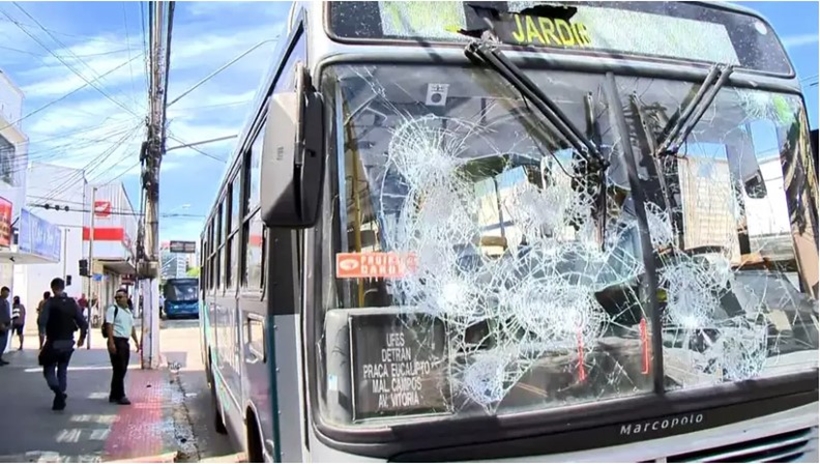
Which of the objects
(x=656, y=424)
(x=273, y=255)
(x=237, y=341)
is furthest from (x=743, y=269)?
(x=237, y=341)

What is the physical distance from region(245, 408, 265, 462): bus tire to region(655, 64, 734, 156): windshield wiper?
8.17ft

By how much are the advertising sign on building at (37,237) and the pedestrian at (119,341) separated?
6620 mm

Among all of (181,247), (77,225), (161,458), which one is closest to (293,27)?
(161,458)

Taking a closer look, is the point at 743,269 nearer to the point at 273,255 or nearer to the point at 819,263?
the point at 819,263

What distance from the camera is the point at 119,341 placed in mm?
10219

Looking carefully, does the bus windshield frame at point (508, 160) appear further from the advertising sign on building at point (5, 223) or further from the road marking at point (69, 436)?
the advertising sign on building at point (5, 223)

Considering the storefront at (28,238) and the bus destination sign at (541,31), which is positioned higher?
the storefront at (28,238)

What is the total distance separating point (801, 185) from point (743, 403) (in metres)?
1.25

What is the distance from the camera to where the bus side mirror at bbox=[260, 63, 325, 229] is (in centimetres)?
248

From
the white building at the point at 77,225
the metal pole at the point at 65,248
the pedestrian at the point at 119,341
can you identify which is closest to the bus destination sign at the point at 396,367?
the pedestrian at the point at 119,341

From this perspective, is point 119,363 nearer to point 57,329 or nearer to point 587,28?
point 57,329

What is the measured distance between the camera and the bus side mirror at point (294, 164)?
2.48 meters

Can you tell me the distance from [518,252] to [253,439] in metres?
2.03

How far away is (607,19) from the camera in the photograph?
3.18m
